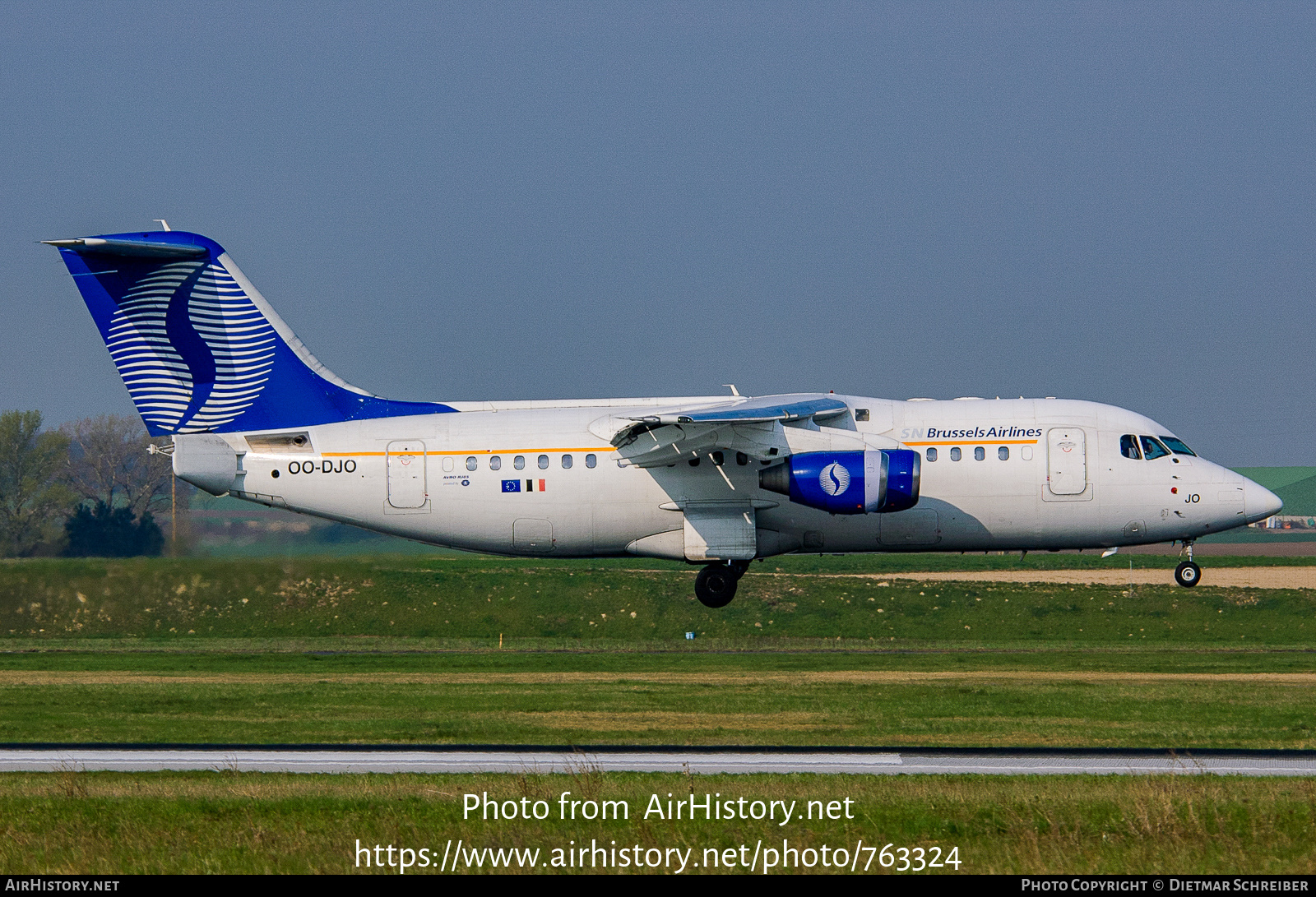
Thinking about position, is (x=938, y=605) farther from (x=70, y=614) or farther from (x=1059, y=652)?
(x=70, y=614)

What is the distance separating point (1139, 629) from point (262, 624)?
30.3 m

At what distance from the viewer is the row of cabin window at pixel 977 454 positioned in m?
31.1

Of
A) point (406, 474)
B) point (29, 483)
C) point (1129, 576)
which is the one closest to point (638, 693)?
point (406, 474)

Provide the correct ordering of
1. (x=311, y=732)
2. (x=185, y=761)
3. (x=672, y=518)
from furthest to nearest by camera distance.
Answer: (x=672, y=518)
(x=311, y=732)
(x=185, y=761)

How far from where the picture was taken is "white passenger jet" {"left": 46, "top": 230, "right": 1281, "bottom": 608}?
31078 mm

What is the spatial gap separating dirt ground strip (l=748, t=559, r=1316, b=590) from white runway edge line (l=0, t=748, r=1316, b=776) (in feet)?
120

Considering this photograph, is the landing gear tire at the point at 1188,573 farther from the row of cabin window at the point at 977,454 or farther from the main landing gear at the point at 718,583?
the main landing gear at the point at 718,583

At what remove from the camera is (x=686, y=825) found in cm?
1484

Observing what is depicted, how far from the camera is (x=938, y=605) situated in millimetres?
52719

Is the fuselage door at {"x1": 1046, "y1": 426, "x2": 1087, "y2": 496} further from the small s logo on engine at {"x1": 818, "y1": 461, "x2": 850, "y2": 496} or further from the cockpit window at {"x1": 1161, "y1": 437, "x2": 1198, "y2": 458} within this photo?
the small s logo on engine at {"x1": 818, "y1": 461, "x2": 850, "y2": 496}

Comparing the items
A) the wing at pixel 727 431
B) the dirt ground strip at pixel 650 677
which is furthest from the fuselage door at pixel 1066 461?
the dirt ground strip at pixel 650 677

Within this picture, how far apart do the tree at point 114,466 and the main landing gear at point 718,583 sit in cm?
2685
